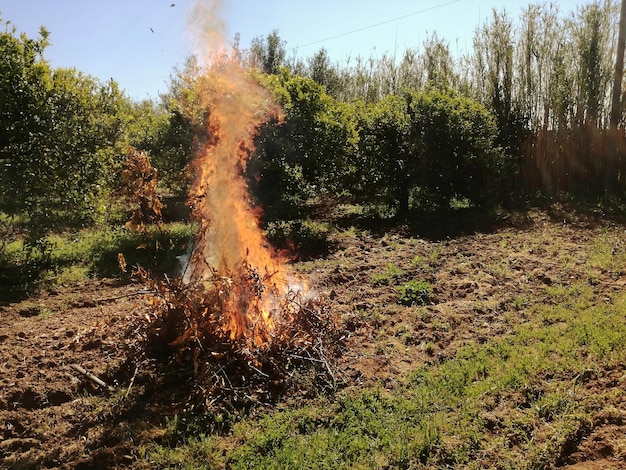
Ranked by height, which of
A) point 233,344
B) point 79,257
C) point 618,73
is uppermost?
point 618,73

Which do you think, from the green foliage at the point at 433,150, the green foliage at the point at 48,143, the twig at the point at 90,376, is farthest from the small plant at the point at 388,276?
the green foliage at the point at 48,143

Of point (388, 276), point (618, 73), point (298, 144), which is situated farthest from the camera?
point (618, 73)

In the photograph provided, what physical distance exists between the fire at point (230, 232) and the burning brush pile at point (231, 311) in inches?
0.4

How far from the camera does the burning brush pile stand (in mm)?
4078

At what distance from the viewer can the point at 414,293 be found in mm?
5883

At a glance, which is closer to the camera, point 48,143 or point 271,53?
point 48,143

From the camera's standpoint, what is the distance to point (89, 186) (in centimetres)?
831

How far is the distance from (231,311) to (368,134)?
7.67 meters

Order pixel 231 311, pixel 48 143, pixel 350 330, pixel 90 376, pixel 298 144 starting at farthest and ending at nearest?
1. pixel 298 144
2. pixel 48 143
3. pixel 350 330
4. pixel 231 311
5. pixel 90 376

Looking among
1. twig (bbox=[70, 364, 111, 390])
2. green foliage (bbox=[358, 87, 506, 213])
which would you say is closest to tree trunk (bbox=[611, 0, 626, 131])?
green foliage (bbox=[358, 87, 506, 213])

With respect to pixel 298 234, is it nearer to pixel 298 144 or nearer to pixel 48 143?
pixel 298 144

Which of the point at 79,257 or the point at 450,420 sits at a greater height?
the point at 79,257

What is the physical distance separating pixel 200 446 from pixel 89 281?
5.01 meters

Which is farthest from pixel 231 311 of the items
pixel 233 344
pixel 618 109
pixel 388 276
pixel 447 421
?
pixel 618 109
